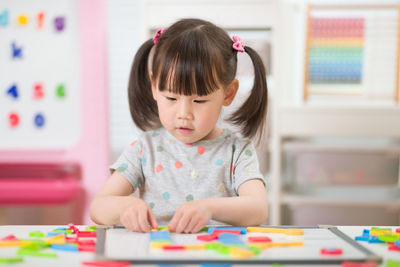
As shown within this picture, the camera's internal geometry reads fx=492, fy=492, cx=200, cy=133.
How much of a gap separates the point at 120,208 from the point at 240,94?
1.10m

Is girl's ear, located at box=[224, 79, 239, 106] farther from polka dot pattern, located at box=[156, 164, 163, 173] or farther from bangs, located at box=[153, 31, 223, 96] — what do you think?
polka dot pattern, located at box=[156, 164, 163, 173]

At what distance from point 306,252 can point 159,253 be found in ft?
0.63

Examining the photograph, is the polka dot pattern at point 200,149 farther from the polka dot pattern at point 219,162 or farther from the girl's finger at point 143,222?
the girl's finger at point 143,222

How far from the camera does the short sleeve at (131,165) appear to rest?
1072mm

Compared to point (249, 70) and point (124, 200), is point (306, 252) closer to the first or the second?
point (124, 200)

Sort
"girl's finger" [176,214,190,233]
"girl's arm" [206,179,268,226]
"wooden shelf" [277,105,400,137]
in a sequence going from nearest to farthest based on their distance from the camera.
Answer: "girl's finger" [176,214,190,233] → "girl's arm" [206,179,268,226] → "wooden shelf" [277,105,400,137]

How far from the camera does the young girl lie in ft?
3.10

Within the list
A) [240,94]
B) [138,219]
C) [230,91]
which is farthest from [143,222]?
[240,94]

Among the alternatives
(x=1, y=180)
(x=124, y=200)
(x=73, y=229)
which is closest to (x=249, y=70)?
(x=1, y=180)

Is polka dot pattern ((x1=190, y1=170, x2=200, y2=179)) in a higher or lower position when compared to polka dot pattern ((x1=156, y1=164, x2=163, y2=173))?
lower

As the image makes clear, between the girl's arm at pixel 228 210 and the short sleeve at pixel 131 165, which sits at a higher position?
the short sleeve at pixel 131 165

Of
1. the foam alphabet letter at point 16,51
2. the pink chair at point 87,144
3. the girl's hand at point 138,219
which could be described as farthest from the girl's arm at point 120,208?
the foam alphabet letter at point 16,51

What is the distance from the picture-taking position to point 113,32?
2.60 metres

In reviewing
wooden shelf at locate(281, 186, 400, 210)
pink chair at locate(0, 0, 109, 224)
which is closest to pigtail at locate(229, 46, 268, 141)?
pink chair at locate(0, 0, 109, 224)
